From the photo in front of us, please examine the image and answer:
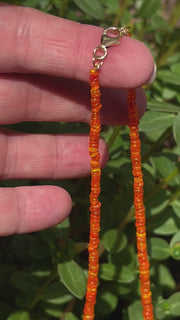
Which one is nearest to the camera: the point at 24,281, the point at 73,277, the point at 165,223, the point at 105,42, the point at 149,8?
the point at 105,42

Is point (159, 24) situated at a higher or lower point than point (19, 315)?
higher

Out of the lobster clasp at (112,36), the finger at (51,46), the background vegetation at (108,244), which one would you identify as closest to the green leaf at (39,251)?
the background vegetation at (108,244)

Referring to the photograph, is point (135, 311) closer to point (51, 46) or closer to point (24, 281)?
point (24, 281)

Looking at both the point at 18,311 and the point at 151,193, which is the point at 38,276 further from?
the point at 151,193

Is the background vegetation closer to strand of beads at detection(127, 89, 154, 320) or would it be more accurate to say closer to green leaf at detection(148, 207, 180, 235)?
green leaf at detection(148, 207, 180, 235)

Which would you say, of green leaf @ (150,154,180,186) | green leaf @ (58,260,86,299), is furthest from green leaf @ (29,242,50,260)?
green leaf @ (150,154,180,186)

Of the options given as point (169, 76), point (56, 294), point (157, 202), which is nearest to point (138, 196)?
point (157, 202)

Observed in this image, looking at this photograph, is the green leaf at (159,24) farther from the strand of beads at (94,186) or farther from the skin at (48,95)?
the strand of beads at (94,186)

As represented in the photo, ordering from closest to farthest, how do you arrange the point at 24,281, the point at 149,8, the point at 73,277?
the point at 73,277 → the point at 24,281 → the point at 149,8
